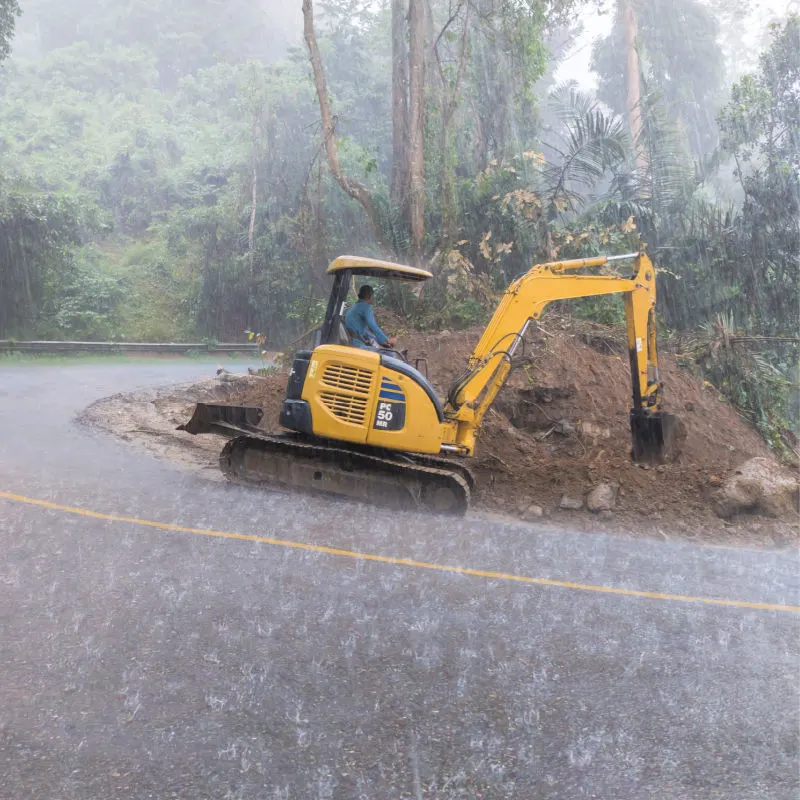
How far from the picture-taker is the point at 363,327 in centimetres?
850

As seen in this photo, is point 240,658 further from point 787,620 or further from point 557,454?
point 557,454

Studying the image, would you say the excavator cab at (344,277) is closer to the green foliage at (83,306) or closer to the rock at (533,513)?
the rock at (533,513)

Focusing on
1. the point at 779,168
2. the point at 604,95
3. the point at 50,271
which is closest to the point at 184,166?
the point at 50,271

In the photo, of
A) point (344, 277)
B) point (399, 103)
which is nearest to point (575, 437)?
point (344, 277)

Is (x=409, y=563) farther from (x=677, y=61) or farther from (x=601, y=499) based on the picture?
(x=677, y=61)

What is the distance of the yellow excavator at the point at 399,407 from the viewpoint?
7996mm

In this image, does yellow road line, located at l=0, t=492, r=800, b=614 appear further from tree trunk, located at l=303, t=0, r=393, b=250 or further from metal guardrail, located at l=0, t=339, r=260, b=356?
metal guardrail, located at l=0, t=339, r=260, b=356

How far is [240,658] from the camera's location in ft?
14.4

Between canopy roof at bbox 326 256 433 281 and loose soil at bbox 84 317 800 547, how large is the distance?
7.98 feet

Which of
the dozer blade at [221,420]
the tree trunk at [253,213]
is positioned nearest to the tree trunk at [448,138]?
the dozer blade at [221,420]

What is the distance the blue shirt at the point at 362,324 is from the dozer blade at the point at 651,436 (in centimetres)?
291

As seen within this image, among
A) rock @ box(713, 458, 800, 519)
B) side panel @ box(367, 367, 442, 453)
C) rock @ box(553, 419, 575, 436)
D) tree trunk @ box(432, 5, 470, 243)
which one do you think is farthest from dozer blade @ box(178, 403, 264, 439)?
tree trunk @ box(432, 5, 470, 243)

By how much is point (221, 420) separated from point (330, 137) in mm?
10231

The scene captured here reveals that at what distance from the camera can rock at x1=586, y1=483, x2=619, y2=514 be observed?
8156 millimetres
